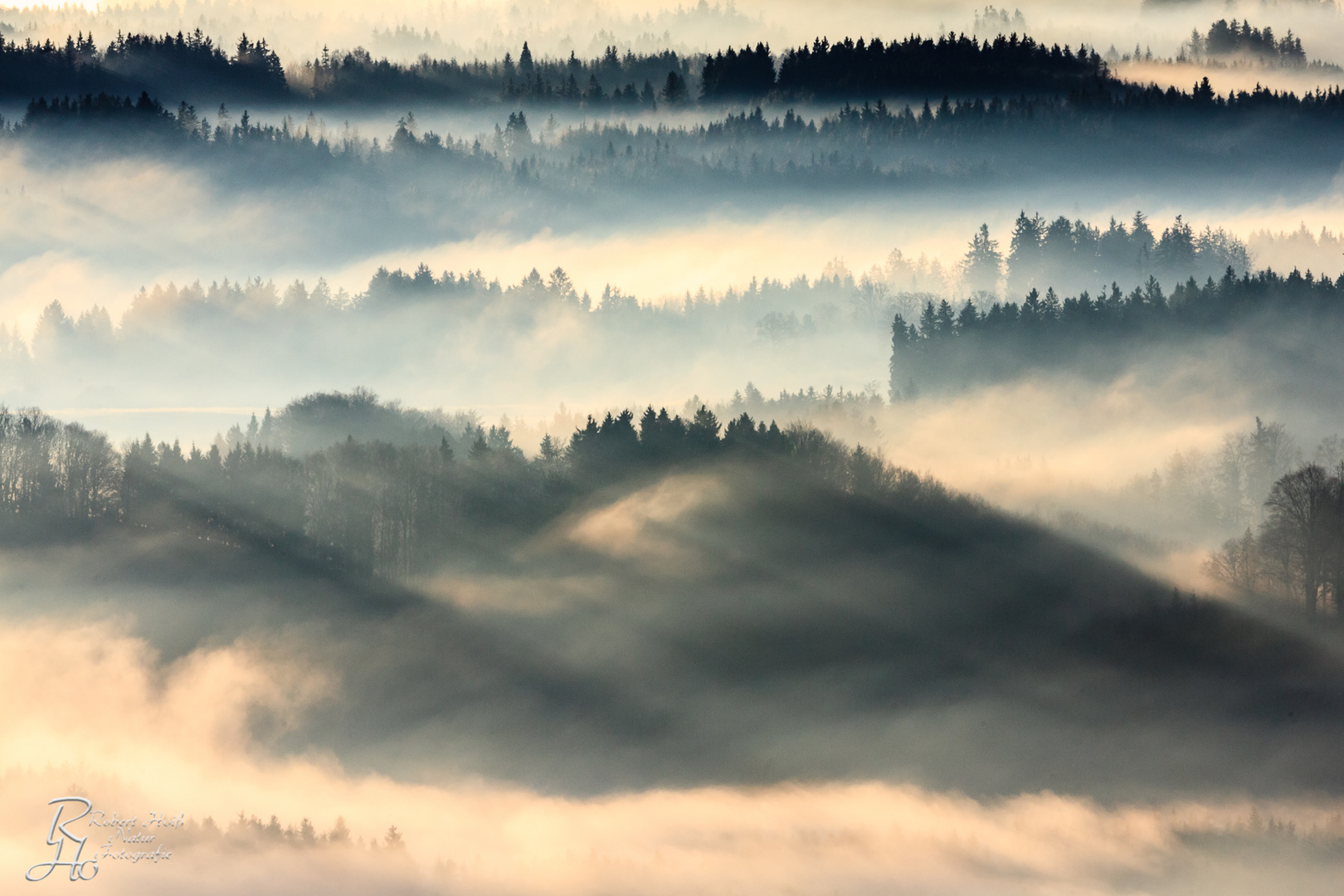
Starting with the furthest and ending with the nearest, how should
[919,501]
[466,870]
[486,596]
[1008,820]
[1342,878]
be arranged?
1. [919,501]
2. [486,596]
3. [1008,820]
4. [466,870]
5. [1342,878]

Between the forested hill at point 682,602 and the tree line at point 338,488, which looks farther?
the forested hill at point 682,602

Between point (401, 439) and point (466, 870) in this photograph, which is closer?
point (466, 870)

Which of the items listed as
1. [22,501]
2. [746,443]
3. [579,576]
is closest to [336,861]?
[579,576]

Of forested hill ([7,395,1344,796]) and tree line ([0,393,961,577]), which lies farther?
forested hill ([7,395,1344,796])

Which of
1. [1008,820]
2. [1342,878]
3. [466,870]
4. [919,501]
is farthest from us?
[919,501]

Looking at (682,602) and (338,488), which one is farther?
(682,602)

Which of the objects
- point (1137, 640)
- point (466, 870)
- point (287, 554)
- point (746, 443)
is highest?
point (746, 443)

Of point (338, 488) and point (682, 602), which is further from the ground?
point (338, 488)

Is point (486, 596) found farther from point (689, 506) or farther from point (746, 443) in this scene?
point (746, 443)
